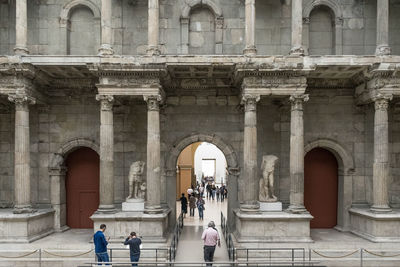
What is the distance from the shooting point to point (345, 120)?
1492cm

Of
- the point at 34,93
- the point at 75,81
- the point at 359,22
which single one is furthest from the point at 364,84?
the point at 34,93

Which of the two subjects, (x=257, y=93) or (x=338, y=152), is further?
(x=338, y=152)

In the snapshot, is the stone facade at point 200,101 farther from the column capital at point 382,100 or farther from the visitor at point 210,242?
the visitor at point 210,242

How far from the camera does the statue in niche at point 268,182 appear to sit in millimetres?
13305

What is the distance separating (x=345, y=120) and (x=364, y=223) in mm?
4230

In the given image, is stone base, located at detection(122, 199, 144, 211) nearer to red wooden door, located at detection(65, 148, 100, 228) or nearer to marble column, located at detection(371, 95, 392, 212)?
red wooden door, located at detection(65, 148, 100, 228)

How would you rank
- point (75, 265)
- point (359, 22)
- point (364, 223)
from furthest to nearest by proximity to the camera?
point (359, 22) < point (364, 223) < point (75, 265)

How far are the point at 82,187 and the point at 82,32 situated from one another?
6.59m

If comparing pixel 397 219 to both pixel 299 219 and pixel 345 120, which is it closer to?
pixel 299 219

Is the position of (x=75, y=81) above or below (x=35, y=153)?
above

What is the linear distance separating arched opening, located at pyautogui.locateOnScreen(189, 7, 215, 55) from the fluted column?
336 centimetres

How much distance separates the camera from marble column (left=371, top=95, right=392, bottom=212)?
12.9 meters

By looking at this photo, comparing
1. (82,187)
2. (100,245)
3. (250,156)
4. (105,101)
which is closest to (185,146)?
(250,156)

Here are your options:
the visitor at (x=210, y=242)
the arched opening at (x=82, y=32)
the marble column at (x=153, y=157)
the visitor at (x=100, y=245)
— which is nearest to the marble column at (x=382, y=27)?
the marble column at (x=153, y=157)
